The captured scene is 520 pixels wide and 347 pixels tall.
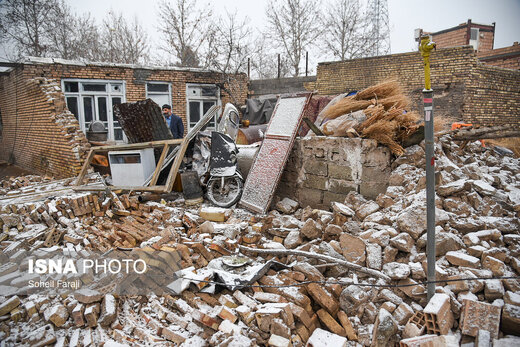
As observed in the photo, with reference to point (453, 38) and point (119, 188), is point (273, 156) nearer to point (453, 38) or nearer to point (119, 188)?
point (119, 188)

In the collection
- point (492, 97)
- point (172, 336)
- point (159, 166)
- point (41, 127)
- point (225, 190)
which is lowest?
point (172, 336)

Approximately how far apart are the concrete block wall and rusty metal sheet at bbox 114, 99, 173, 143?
3.04m

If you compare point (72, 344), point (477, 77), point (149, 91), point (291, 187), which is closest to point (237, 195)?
point (291, 187)

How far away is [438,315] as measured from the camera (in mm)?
2352

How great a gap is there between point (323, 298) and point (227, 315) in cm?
87

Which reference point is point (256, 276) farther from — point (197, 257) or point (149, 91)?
point (149, 91)

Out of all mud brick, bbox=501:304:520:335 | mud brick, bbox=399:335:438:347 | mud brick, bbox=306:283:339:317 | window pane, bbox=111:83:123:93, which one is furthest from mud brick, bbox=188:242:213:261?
window pane, bbox=111:83:123:93

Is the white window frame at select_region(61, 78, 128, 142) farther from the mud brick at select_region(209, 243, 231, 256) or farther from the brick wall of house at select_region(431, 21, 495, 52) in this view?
the brick wall of house at select_region(431, 21, 495, 52)

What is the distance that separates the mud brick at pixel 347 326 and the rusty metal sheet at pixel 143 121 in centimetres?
535

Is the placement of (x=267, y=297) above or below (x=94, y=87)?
below

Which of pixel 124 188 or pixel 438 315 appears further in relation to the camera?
pixel 124 188

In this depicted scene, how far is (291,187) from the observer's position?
5.77 meters

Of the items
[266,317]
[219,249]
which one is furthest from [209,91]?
[266,317]

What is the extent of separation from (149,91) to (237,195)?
8277 millimetres
